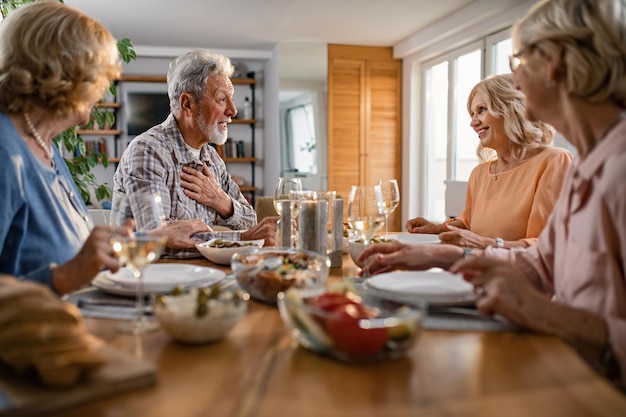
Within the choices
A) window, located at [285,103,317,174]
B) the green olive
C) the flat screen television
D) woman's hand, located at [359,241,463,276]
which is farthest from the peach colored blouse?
the flat screen television

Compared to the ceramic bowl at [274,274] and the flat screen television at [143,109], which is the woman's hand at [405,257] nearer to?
the ceramic bowl at [274,274]

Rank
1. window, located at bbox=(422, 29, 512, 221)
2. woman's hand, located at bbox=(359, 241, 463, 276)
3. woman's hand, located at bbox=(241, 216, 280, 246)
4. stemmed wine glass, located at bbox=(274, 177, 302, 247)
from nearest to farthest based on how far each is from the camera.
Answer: woman's hand, located at bbox=(359, 241, 463, 276), stemmed wine glass, located at bbox=(274, 177, 302, 247), woman's hand, located at bbox=(241, 216, 280, 246), window, located at bbox=(422, 29, 512, 221)

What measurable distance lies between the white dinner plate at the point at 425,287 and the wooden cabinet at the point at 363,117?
5958mm

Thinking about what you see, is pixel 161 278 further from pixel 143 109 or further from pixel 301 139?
pixel 143 109

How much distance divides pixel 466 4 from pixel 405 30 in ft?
3.65

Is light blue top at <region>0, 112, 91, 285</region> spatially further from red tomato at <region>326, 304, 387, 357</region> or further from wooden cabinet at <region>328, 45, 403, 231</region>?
wooden cabinet at <region>328, 45, 403, 231</region>

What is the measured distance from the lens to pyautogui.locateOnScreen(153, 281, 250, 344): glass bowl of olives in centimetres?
90

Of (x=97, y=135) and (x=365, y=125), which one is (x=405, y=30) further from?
(x=97, y=135)

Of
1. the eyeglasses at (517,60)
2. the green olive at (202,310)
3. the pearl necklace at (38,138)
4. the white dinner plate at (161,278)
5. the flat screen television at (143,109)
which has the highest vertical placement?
the flat screen television at (143,109)

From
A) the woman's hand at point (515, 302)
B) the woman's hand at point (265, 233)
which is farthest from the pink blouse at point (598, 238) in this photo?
the woman's hand at point (265, 233)

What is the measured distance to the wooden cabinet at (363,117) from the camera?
7.16 metres

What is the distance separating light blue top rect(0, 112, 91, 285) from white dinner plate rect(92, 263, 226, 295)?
0.14 metres

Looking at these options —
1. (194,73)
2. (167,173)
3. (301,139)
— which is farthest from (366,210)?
(301,139)

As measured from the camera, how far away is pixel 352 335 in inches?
31.6
